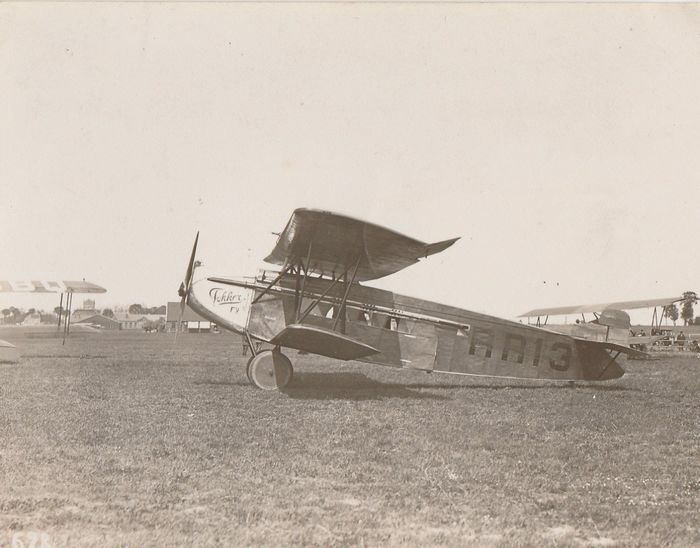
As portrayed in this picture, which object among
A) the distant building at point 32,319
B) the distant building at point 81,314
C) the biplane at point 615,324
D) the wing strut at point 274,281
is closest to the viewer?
the wing strut at point 274,281

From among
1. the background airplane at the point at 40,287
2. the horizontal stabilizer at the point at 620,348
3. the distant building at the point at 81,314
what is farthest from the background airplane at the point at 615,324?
the distant building at the point at 81,314

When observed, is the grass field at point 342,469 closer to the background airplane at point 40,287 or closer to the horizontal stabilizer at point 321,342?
the horizontal stabilizer at point 321,342

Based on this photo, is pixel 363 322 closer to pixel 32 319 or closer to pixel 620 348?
pixel 620 348

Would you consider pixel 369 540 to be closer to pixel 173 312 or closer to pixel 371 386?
pixel 371 386

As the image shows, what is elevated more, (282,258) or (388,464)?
(282,258)

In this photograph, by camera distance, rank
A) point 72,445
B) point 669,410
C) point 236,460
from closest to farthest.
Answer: point 236,460
point 72,445
point 669,410

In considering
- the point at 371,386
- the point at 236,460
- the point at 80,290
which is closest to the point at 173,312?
the point at 80,290

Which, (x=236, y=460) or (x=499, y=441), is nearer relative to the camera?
(x=236, y=460)
